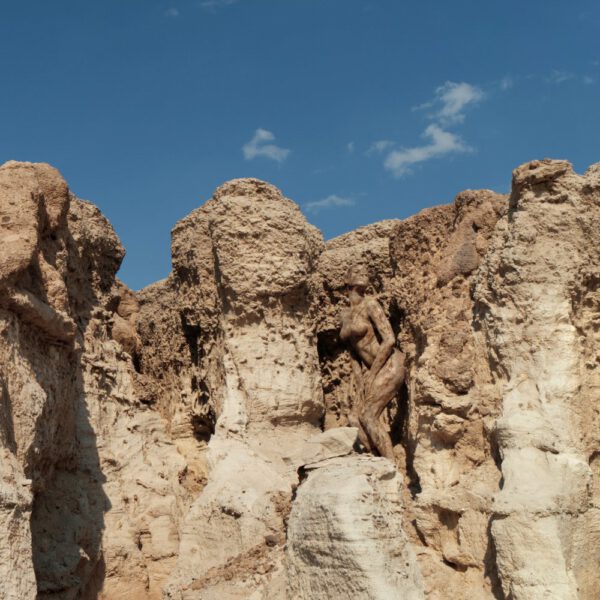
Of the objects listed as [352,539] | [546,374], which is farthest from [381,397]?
[352,539]

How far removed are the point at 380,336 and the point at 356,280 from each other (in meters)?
0.56

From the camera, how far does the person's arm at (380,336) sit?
789 cm

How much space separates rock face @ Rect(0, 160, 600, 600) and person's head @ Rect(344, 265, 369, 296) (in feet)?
0.91

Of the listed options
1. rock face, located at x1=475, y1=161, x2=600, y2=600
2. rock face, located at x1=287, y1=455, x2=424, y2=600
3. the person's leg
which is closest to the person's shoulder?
the person's leg

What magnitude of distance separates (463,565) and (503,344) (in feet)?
4.94

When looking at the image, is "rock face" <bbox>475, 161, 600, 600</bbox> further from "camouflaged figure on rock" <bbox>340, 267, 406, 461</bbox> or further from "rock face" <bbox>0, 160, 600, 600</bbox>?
"camouflaged figure on rock" <bbox>340, 267, 406, 461</bbox>

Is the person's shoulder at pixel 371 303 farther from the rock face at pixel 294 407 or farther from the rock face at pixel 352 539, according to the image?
the rock face at pixel 352 539

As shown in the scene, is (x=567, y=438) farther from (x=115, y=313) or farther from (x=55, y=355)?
(x=115, y=313)

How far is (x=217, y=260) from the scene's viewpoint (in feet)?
27.8

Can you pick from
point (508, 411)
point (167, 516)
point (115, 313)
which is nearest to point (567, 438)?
point (508, 411)

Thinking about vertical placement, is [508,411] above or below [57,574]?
above

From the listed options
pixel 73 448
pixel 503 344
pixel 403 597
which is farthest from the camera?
pixel 73 448

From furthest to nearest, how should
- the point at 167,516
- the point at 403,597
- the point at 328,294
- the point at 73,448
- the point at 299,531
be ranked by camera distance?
the point at 328,294 → the point at 167,516 → the point at 73,448 → the point at 299,531 → the point at 403,597

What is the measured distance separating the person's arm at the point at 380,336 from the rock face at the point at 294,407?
0.13 meters
